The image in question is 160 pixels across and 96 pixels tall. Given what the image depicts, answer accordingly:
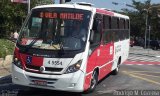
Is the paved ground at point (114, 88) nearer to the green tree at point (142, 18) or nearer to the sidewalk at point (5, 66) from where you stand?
the sidewalk at point (5, 66)

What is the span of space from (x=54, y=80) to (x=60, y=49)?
0.88 meters

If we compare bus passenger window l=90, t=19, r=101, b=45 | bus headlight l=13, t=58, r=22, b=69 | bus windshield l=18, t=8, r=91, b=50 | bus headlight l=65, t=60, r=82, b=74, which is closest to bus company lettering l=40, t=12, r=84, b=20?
bus windshield l=18, t=8, r=91, b=50

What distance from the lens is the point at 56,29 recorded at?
1212 cm

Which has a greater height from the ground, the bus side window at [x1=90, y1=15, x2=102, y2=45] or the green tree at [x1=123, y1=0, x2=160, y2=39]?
the bus side window at [x1=90, y1=15, x2=102, y2=45]

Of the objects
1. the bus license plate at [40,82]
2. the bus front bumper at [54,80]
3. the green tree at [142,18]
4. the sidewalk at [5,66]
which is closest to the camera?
the bus front bumper at [54,80]

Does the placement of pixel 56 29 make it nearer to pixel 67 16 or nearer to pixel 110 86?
pixel 67 16

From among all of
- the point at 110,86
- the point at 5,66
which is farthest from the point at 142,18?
the point at 110,86

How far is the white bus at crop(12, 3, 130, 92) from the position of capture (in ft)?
37.4

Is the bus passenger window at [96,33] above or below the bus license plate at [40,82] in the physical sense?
above

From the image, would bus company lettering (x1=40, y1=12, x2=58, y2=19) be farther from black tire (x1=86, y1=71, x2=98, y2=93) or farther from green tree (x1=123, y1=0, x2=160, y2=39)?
green tree (x1=123, y1=0, x2=160, y2=39)

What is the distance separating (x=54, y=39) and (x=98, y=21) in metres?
1.52

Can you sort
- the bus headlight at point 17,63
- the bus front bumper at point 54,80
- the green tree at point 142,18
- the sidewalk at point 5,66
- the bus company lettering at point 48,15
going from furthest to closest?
the green tree at point 142,18 < the sidewalk at point 5,66 < the bus company lettering at point 48,15 < the bus headlight at point 17,63 < the bus front bumper at point 54,80

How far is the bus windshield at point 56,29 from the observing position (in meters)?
11.8

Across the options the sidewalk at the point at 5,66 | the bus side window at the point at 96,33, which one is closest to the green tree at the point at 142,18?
the sidewalk at the point at 5,66
